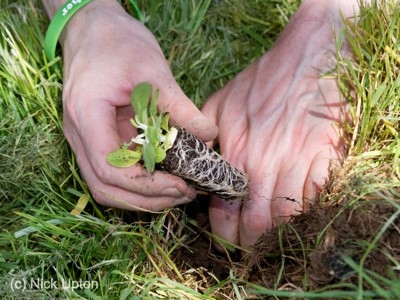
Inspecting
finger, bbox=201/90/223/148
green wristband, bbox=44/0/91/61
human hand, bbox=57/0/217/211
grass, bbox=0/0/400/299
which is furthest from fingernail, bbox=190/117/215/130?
green wristband, bbox=44/0/91/61

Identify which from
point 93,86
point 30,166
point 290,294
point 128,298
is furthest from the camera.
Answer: point 30,166

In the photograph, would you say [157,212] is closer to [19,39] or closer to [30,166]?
[30,166]

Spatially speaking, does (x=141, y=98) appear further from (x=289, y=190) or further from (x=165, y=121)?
(x=289, y=190)

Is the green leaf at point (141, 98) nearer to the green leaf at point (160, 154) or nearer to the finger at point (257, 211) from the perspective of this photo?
the green leaf at point (160, 154)

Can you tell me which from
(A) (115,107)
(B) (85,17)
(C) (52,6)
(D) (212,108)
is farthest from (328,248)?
(C) (52,6)

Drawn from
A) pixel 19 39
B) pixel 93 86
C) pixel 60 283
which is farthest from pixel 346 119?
pixel 19 39
